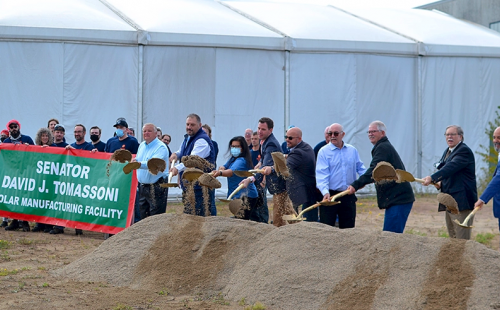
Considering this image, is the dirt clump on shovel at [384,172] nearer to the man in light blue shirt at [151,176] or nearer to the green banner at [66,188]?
the man in light blue shirt at [151,176]

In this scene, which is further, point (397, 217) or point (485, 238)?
point (485, 238)

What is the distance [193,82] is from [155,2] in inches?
113

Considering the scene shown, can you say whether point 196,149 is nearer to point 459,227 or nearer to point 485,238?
point 459,227

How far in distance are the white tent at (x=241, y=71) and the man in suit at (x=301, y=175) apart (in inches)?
273

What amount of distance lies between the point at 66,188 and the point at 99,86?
14.9 feet

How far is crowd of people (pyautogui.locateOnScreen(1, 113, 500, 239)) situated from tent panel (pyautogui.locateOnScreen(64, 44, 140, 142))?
561 cm

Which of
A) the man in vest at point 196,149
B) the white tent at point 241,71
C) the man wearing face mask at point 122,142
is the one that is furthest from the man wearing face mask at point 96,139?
the white tent at point 241,71

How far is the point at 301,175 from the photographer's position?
779cm

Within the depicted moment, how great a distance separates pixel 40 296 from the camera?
5.91 meters

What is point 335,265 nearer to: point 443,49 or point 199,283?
point 199,283

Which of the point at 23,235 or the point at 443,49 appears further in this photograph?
the point at 443,49

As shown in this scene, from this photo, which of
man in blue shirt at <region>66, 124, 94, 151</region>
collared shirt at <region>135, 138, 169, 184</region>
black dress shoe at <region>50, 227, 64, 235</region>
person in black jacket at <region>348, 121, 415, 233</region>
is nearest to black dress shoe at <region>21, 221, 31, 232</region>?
black dress shoe at <region>50, 227, 64, 235</region>

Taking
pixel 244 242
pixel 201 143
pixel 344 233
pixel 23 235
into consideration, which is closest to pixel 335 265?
pixel 344 233

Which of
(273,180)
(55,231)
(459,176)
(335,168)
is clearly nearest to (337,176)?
(335,168)
